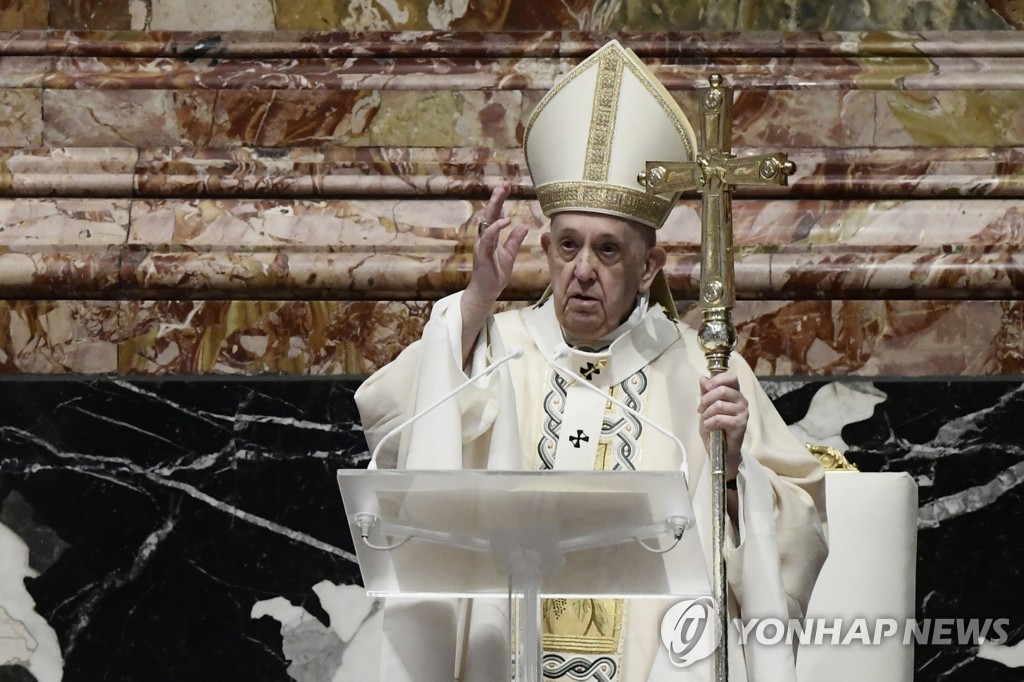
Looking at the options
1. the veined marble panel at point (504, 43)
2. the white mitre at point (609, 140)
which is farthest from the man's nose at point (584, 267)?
the veined marble panel at point (504, 43)

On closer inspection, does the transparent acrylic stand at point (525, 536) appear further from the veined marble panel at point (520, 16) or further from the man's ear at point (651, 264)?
the veined marble panel at point (520, 16)

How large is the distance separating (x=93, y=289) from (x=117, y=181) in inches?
13.0

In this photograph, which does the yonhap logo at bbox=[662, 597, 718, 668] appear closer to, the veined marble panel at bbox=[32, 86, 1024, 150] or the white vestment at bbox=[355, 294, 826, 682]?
the white vestment at bbox=[355, 294, 826, 682]

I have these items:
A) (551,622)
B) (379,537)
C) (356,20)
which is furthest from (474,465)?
(356,20)

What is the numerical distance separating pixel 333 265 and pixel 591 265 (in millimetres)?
1144

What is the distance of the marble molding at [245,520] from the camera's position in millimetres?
5203

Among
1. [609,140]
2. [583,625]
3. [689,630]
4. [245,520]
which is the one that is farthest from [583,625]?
[245,520]

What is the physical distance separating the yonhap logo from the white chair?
0.39 metres

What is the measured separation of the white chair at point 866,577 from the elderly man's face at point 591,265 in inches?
27.2

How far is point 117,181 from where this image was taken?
553 centimetres

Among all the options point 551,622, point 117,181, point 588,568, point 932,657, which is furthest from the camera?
point 117,181

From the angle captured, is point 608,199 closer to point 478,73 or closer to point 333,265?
point 333,265

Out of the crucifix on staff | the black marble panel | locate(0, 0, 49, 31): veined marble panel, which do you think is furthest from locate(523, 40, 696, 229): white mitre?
locate(0, 0, 49, 31): veined marble panel

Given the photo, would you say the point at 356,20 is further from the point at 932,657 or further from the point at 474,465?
the point at 932,657
